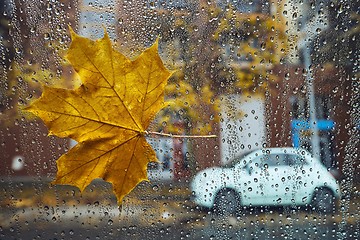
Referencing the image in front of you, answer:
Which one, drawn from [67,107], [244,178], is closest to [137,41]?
[67,107]

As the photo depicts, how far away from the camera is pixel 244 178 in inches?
37.6

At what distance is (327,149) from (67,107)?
428 millimetres

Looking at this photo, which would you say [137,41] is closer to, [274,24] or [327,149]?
[274,24]

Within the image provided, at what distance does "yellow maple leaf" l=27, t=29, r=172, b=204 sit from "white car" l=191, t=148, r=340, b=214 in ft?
0.37

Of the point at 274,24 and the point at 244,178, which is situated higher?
the point at 274,24

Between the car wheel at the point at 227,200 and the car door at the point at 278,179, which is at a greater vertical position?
the car door at the point at 278,179

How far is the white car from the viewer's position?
0.95m

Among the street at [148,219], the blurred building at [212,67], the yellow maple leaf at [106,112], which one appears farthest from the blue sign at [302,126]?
the yellow maple leaf at [106,112]

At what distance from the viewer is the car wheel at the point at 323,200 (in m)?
0.96

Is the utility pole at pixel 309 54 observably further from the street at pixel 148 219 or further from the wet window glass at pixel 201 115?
the street at pixel 148 219

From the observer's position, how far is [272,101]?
96cm

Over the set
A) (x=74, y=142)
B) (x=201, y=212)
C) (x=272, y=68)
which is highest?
(x=272, y=68)

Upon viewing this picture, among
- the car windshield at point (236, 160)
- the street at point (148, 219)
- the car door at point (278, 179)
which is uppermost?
the car windshield at point (236, 160)

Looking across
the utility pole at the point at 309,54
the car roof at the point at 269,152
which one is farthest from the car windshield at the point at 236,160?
the utility pole at the point at 309,54
